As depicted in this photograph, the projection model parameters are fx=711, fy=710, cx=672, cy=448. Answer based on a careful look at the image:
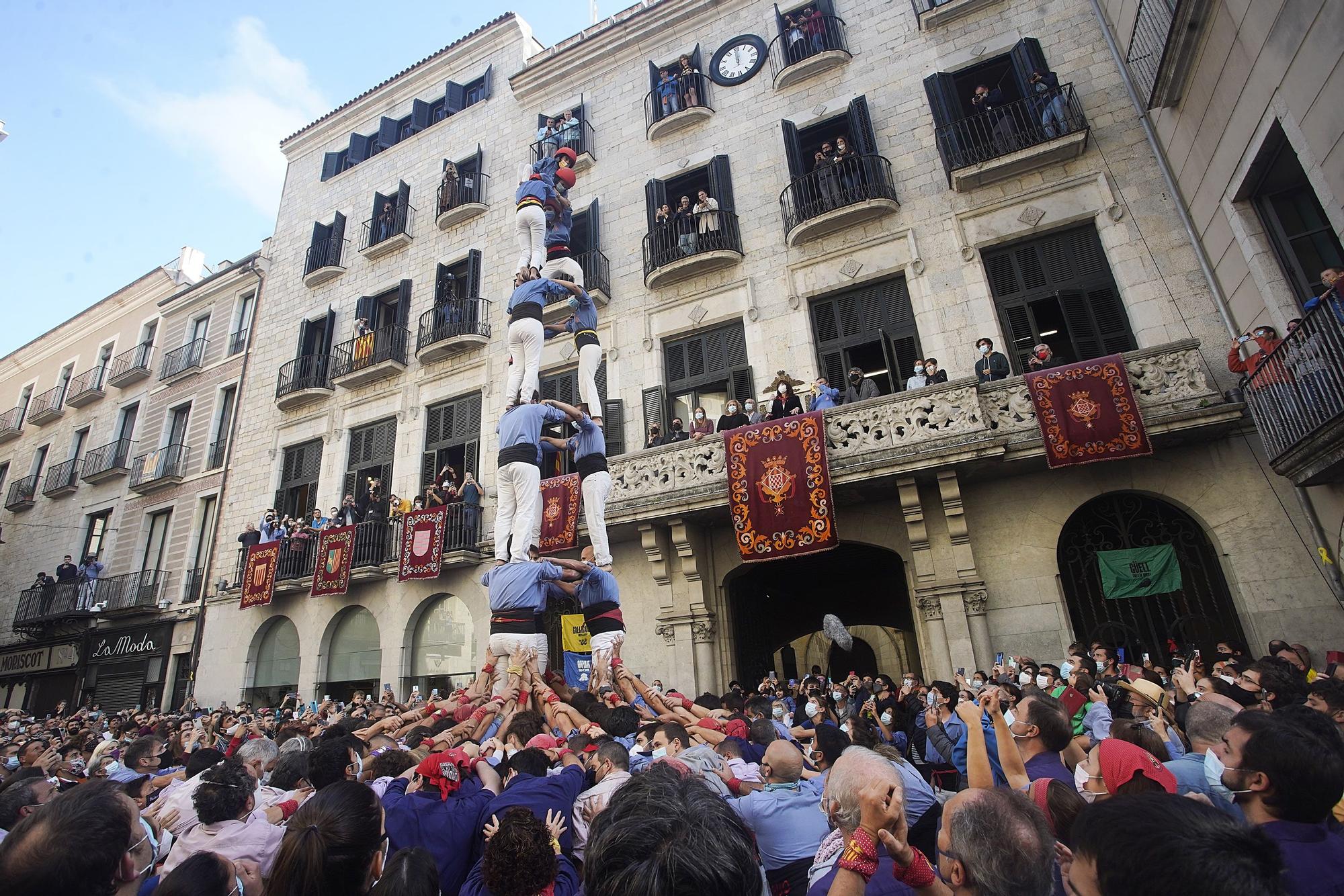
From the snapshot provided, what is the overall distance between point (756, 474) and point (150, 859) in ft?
32.2

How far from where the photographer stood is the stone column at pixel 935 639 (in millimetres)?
11164

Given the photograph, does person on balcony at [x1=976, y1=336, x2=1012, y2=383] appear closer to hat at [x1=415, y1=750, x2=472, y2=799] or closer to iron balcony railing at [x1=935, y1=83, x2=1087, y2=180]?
iron balcony railing at [x1=935, y1=83, x2=1087, y2=180]

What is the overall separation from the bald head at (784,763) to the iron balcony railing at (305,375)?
63.6 feet

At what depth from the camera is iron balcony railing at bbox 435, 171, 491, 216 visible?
781 inches

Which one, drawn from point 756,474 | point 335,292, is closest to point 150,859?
point 756,474

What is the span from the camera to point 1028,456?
11016 millimetres

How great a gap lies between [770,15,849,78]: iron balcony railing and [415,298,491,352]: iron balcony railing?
358 inches

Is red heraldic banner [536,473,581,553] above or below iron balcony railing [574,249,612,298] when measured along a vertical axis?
below


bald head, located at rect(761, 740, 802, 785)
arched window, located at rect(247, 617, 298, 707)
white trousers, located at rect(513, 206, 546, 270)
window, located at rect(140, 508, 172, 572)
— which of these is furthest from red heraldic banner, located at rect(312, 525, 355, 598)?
bald head, located at rect(761, 740, 802, 785)

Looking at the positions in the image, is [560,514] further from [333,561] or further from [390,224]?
[390,224]

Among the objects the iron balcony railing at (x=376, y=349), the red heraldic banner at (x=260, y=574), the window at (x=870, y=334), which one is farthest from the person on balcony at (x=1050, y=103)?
the red heraldic banner at (x=260, y=574)

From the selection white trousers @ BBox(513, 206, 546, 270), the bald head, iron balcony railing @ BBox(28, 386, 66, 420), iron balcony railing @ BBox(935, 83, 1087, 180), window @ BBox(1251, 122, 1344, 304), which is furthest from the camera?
iron balcony railing @ BBox(28, 386, 66, 420)

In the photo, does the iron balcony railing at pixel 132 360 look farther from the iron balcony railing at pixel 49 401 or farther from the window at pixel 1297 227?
the window at pixel 1297 227

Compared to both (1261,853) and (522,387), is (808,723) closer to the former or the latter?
(522,387)
